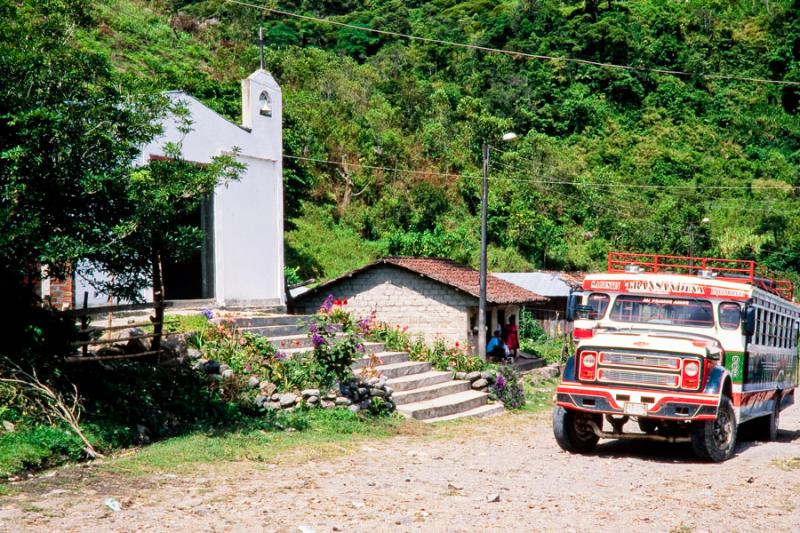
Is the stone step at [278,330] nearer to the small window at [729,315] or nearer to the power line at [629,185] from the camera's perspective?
the small window at [729,315]

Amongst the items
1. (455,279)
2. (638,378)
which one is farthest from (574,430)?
(455,279)

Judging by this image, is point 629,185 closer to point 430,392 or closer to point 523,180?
point 523,180

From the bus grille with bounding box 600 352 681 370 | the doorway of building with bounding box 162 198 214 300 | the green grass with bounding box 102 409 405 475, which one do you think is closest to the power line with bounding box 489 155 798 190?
the doorway of building with bounding box 162 198 214 300

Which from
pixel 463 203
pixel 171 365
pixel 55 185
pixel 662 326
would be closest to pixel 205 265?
pixel 171 365

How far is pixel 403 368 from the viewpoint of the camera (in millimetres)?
18719

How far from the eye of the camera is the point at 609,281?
13.5 m

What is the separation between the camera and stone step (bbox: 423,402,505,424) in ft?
56.6

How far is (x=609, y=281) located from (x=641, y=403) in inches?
98.3

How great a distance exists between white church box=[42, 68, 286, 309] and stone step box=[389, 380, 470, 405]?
4.77 meters

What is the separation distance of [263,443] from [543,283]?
2717cm

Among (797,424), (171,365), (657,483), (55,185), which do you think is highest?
(55,185)

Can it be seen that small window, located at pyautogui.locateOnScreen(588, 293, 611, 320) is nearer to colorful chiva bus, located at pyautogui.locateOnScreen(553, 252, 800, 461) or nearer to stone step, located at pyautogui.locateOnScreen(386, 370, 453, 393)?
colorful chiva bus, located at pyautogui.locateOnScreen(553, 252, 800, 461)

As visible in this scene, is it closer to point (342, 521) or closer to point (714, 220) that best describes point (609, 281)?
point (342, 521)

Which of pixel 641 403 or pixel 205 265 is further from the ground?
pixel 205 265
